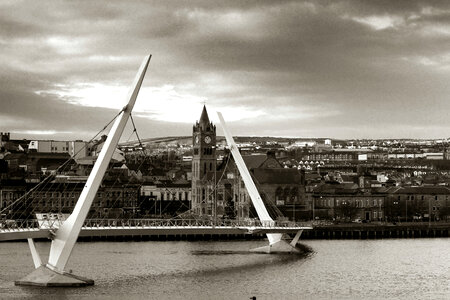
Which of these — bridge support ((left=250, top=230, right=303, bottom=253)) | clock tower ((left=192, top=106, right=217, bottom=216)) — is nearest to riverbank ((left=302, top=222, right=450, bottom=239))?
clock tower ((left=192, top=106, right=217, bottom=216))

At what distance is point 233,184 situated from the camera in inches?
3435

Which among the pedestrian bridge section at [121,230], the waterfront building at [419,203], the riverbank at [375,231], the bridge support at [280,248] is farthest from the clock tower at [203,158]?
the bridge support at [280,248]

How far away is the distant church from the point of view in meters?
84.5

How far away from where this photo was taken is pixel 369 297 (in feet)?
123

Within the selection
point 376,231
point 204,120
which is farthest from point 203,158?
point 376,231

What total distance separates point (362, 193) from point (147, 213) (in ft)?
61.4

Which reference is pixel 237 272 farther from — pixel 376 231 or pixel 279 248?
pixel 376 231

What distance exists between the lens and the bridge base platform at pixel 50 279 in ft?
124

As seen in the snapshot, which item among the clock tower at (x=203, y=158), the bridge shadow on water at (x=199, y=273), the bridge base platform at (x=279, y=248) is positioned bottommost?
the bridge shadow on water at (x=199, y=273)

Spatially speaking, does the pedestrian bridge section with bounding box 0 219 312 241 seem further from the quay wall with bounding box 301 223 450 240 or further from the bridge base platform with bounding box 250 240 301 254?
the quay wall with bounding box 301 223 450 240

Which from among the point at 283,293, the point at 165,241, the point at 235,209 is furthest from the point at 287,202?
the point at 283,293

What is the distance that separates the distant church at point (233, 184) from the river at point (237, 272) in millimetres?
19512

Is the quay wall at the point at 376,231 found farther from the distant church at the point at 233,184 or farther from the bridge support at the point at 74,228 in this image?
the bridge support at the point at 74,228

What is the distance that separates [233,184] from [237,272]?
41750 millimetres
